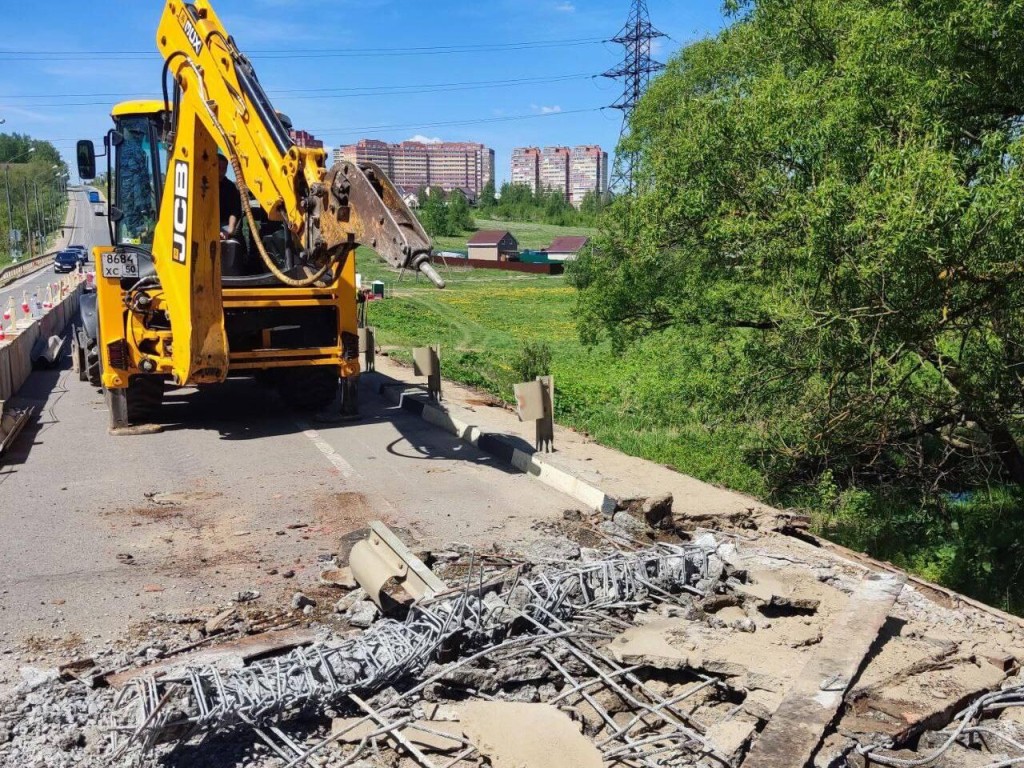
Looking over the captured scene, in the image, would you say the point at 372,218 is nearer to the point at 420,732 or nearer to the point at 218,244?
the point at 218,244

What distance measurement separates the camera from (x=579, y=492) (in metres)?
9.70

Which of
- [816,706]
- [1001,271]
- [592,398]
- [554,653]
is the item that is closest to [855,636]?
[816,706]

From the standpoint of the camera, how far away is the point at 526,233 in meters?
120

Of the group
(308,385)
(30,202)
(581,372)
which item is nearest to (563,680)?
(308,385)

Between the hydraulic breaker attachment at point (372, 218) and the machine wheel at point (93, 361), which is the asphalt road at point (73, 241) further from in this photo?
the hydraulic breaker attachment at point (372, 218)

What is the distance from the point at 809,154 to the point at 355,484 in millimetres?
5856

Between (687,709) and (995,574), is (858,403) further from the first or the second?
(687,709)

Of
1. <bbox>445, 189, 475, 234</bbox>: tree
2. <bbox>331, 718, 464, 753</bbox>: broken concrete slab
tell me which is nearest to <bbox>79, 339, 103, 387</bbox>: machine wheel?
<bbox>331, 718, 464, 753</bbox>: broken concrete slab

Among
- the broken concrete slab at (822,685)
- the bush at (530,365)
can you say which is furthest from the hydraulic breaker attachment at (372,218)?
the bush at (530,365)

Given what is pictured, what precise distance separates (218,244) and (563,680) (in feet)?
25.3

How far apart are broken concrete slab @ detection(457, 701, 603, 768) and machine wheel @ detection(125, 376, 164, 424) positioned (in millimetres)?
8779

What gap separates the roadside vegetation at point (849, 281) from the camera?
7.79 meters

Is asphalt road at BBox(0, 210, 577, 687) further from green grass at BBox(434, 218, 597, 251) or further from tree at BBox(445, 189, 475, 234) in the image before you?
tree at BBox(445, 189, 475, 234)

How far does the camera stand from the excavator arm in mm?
8680
